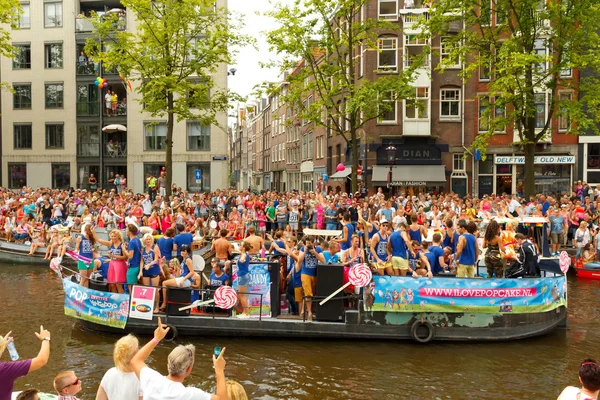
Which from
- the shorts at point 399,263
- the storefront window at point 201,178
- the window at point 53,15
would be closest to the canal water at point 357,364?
the shorts at point 399,263

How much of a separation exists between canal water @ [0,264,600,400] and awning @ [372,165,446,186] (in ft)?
75.0

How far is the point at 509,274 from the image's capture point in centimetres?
1273

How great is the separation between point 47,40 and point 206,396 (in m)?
44.3

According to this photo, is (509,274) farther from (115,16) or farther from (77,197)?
(115,16)

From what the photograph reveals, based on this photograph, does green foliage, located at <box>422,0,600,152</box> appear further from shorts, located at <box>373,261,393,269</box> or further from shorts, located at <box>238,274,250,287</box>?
shorts, located at <box>238,274,250,287</box>

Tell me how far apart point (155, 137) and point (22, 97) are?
11.4 m

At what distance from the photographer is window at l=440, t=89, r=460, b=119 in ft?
123

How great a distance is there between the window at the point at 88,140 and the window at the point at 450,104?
25.6 metres

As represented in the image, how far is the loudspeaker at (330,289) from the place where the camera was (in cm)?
1201

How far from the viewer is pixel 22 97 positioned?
4356 cm

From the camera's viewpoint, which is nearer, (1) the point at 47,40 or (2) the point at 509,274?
(2) the point at 509,274

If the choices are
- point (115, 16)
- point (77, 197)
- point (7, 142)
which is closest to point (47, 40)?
point (7, 142)

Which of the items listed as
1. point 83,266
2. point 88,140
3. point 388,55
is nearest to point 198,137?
point 88,140

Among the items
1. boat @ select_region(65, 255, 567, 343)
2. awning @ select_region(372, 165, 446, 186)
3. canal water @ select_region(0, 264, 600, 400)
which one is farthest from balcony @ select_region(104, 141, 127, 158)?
boat @ select_region(65, 255, 567, 343)
